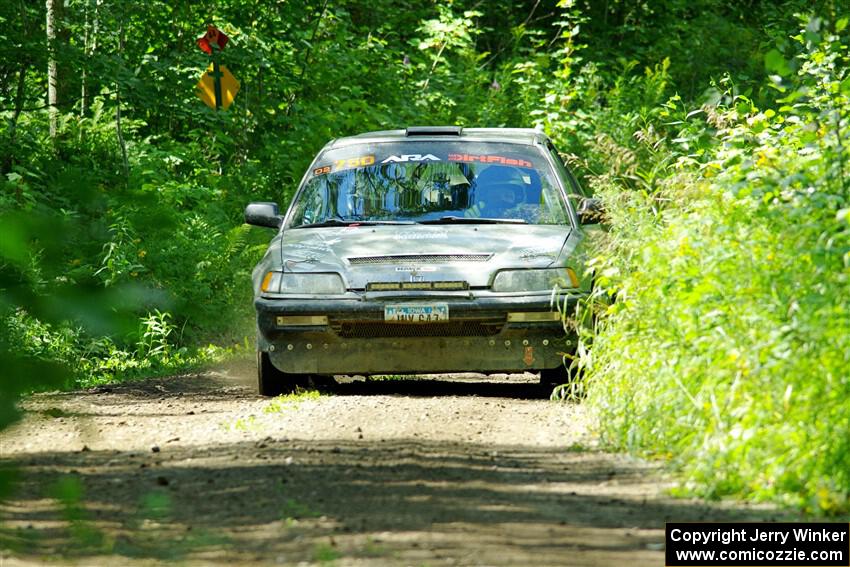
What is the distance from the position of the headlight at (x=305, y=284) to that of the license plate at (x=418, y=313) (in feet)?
1.18

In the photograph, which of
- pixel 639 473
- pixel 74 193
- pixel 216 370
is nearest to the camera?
pixel 74 193

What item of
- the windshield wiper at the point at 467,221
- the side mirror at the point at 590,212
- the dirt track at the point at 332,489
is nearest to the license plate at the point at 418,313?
the dirt track at the point at 332,489

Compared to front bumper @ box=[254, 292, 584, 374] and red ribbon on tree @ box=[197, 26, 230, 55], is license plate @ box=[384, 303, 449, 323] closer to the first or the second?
front bumper @ box=[254, 292, 584, 374]

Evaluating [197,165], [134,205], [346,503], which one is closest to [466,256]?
[346,503]

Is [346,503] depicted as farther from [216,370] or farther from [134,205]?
[216,370]

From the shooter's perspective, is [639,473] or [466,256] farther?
[466,256]

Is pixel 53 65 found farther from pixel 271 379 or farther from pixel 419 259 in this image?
pixel 419 259

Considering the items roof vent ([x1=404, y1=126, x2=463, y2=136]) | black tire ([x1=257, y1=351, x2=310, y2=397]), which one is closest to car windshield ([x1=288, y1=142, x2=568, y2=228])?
roof vent ([x1=404, y1=126, x2=463, y2=136])

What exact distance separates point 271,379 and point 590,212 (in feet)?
8.15

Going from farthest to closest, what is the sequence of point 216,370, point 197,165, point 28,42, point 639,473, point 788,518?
1. point 197,165
2. point 28,42
3. point 216,370
4. point 639,473
5. point 788,518

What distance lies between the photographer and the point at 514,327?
8969mm

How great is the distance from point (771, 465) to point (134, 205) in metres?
3.56

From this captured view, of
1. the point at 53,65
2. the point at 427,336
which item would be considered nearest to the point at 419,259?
the point at 427,336

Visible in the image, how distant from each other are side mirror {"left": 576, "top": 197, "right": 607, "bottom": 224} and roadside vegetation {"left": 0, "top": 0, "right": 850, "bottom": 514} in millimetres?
277
